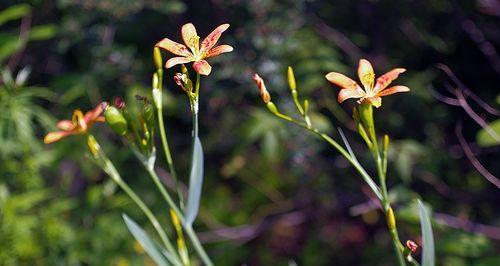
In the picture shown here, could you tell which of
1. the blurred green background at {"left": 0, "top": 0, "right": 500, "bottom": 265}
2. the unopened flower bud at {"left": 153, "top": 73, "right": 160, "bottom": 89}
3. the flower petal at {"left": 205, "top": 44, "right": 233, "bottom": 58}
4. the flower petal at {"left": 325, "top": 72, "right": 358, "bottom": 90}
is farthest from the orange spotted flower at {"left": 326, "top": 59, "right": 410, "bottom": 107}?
the blurred green background at {"left": 0, "top": 0, "right": 500, "bottom": 265}

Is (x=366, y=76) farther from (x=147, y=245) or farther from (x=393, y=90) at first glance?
(x=147, y=245)

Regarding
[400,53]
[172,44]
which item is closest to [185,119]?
[400,53]

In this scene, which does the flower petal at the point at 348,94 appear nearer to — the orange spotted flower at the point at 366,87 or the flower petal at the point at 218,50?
the orange spotted flower at the point at 366,87

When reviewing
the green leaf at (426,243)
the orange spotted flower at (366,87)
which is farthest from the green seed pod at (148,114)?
the green leaf at (426,243)

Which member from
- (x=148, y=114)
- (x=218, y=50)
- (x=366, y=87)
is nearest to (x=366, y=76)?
(x=366, y=87)

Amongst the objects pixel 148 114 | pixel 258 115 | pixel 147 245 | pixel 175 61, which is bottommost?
pixel 258 115

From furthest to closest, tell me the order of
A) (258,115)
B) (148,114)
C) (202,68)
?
(258,115)
(148,114)
(202,68)

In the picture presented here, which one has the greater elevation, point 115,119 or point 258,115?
point 115,119
